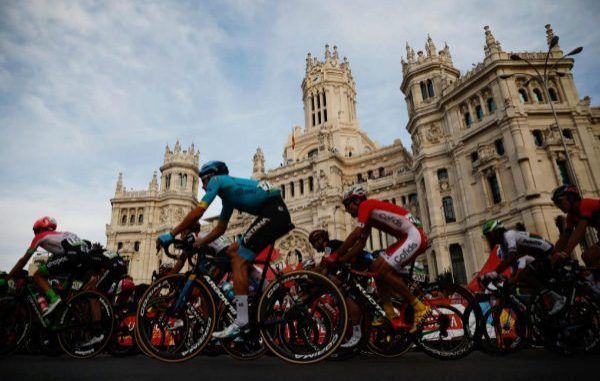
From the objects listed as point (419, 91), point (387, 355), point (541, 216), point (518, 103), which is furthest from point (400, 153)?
point (387, 355)

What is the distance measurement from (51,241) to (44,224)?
0.52 metres

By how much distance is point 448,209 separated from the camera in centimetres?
2648

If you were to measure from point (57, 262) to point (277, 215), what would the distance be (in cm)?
432

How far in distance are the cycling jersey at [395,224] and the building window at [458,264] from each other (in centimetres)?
2209

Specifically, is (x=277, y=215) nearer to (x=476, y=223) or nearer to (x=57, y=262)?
(x=57, y=262)

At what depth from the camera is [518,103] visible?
24.0 meters

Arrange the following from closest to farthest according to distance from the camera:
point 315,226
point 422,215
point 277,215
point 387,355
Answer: point 277,215, point 387,355, point 422,215, point 315,226

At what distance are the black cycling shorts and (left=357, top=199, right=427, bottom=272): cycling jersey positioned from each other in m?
1.28

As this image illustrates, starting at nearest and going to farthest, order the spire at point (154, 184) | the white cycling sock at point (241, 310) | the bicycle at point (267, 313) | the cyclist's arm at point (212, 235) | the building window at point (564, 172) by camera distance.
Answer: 1. the bicycle at point (267, 313)
2. the white cycling sock at point (241, 310)
3. the cyclist's arm at point (212, 235)
4. the building window at point (564, 172)
5. the spire at point (154, 184)

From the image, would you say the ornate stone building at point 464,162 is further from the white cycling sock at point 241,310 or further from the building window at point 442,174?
the white cycling sock at point 241,310

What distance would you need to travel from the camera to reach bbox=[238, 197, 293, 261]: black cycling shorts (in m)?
4.44

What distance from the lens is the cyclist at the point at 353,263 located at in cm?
490

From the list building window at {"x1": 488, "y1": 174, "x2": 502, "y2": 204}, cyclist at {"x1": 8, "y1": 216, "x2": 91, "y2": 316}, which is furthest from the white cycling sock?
building window at {"x1": 488, "y1": 174, "x2": 502, "y2": 204}

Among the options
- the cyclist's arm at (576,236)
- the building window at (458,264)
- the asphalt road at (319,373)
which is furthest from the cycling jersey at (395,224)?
the building window at (458,264)
